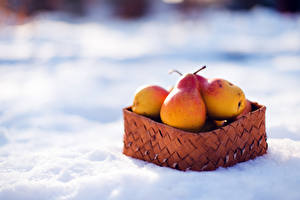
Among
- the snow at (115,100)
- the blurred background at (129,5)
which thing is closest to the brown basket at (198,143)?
the snow at (115,100)

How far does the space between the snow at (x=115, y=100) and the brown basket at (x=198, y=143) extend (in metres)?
0.05

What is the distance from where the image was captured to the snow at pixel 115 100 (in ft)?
3.91

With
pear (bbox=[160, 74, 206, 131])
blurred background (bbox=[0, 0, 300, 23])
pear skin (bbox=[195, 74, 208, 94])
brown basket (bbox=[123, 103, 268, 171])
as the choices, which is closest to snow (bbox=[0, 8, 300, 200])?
brown basket (bbox=[123, 103, 268, 171])

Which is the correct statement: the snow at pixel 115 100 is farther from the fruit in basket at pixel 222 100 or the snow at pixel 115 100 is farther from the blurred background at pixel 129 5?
the blurred background at pixel 129 5

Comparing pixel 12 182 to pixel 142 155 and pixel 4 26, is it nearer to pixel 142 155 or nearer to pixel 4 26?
pixel 142 155

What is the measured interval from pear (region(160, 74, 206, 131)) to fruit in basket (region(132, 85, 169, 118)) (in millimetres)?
100

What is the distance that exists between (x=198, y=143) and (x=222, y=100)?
0.25 meters

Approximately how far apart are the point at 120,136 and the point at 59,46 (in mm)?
5063

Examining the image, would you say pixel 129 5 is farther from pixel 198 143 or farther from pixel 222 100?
pixel 198 143

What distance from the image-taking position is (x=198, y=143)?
3.91 ft

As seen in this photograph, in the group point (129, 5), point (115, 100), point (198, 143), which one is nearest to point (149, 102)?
point (198, 143)

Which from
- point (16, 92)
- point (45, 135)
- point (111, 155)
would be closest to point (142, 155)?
point (111, 155)

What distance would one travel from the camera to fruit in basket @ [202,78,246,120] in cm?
129

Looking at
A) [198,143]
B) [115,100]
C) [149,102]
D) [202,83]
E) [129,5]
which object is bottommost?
[115,100]
